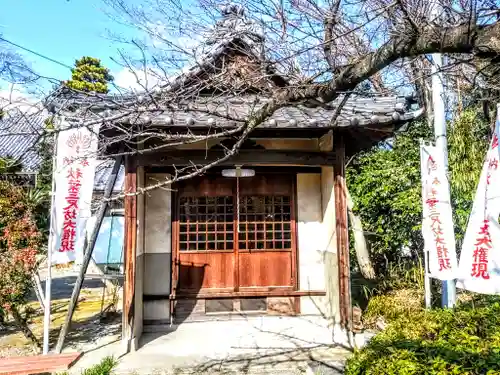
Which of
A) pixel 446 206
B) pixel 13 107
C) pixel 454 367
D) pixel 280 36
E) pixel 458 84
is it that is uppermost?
pixel 458 84

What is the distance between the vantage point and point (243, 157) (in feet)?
21.1

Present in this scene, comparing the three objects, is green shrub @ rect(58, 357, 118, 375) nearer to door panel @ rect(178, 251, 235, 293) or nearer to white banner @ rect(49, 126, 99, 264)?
white banner @ rect(49, 126, 99, 264)

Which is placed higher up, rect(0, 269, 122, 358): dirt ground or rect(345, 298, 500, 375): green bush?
rect(345, 298, 500, 375): green bush

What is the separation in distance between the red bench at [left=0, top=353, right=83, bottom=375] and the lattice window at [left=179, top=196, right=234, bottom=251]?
3414 mm

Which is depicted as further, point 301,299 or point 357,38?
point 301,299

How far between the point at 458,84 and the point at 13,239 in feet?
25.2

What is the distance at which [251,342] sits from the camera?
6.29 m

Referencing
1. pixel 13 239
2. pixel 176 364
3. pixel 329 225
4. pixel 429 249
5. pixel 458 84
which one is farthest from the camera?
pixel 329 225

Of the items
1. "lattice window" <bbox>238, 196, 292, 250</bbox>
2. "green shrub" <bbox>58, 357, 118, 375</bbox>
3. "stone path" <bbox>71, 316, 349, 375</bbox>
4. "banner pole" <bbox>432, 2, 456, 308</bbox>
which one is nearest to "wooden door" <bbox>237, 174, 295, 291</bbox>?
"lattice window" <bbox>238, 196, 292, 250</bbox>

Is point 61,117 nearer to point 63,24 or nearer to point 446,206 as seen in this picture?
point 63,24

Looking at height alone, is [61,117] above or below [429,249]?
above

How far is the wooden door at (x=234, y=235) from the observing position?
7.81 m

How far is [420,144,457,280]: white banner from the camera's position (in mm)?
5961

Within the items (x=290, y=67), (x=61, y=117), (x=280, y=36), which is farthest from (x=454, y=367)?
(x=61, y=117)
